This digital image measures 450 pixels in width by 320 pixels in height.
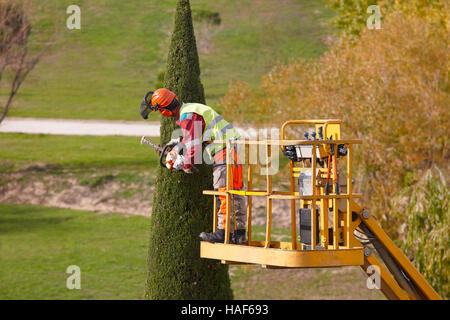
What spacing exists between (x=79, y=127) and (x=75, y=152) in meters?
5.70

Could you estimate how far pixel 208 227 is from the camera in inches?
467

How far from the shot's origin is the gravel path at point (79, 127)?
37594 mm

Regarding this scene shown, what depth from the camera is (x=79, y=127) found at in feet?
129

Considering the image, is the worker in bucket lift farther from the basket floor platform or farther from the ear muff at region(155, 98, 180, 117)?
the basket floor platform

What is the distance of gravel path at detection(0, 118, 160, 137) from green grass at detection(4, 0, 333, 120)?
0.89 meters

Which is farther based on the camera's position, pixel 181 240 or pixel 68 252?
pixel 68 252

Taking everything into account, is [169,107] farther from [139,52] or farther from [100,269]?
[139,52]

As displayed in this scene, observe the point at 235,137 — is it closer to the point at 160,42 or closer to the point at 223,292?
the point at 223,292

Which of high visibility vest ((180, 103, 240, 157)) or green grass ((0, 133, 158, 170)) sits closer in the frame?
high visibility vest ((180, 103, 240, 157))

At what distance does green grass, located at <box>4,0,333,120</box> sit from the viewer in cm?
4216

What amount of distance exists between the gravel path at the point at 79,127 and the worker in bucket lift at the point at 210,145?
26.1 m

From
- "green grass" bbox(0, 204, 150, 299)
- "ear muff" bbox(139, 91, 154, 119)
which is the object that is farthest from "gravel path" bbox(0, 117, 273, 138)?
"ear muff" bbox(139, 91, 154, 119)

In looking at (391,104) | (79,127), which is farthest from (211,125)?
(79,127)

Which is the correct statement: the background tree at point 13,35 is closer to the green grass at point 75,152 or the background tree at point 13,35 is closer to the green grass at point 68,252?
the green grass at point 75,152
